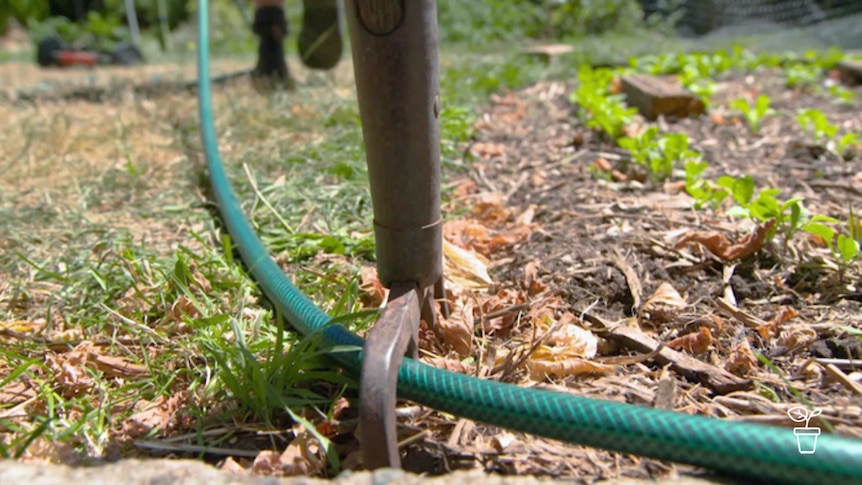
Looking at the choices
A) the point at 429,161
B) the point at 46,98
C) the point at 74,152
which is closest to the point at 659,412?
the point at 429,161

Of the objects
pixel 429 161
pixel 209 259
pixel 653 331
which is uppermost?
pixel 429 161

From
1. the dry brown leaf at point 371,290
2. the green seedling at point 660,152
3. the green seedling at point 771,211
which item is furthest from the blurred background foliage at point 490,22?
the dry brown leaf at point 371,290

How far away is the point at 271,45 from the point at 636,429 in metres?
3.69

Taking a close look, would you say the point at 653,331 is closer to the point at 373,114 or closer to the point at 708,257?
the point at 708,257

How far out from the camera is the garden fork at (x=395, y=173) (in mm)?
849

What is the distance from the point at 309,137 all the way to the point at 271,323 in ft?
4.89

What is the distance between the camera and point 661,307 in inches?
53.3

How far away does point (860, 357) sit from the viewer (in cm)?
115

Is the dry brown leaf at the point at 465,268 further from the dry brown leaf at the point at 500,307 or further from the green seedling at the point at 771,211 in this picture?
the green seedling at the point at 771,211

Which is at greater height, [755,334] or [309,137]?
[309,137]

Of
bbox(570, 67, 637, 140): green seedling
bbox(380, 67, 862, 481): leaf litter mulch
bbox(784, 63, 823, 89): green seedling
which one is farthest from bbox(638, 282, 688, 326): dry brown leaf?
bbox(784, 63, 823, 89): green seedling

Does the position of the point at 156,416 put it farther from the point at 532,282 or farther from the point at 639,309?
the point at 639,309

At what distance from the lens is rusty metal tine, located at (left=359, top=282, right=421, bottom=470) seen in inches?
32.5

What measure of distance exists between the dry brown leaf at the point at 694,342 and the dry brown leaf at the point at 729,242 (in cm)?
35
